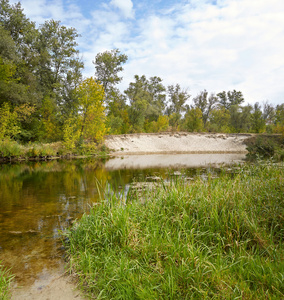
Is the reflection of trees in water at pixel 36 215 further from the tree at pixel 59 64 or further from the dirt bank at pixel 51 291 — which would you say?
the tree at pixel 59 64

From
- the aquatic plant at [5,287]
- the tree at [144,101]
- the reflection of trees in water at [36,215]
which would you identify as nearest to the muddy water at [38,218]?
the reflection of trees in water at [36,215]

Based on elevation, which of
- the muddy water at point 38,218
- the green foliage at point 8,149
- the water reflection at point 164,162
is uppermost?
the green foliage at point 8,149

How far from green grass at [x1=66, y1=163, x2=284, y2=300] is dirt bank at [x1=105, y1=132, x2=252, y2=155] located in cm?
2342

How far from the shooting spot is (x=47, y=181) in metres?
9.86

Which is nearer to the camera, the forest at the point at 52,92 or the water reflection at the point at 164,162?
the water reflection at the point at 164,162

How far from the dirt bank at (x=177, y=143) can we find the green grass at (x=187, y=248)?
23423 mm

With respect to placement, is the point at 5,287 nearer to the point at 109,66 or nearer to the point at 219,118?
the point at 109,66

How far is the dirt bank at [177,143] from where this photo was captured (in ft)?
94.0

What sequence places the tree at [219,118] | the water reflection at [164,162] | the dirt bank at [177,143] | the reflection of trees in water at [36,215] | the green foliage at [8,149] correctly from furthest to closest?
the tree at [219,118] < the dirt bank at [177,143] < the green foliage at [8,149] < the water reflection at [164,162] < the reflection of trees in water at [36,215]

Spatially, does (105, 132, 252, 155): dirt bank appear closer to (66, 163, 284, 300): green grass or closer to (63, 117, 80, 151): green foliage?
(63, 117, 80, 151): green foliage

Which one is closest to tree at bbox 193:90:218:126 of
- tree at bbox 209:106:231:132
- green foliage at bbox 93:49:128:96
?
tree at bbox 209:106:231:132

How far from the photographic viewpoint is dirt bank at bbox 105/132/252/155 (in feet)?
94.0

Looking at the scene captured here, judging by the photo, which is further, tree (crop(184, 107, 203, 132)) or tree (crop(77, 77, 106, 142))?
tree (crop(184, 107, 203, 132))

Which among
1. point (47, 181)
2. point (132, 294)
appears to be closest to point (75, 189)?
point (47, 181)
